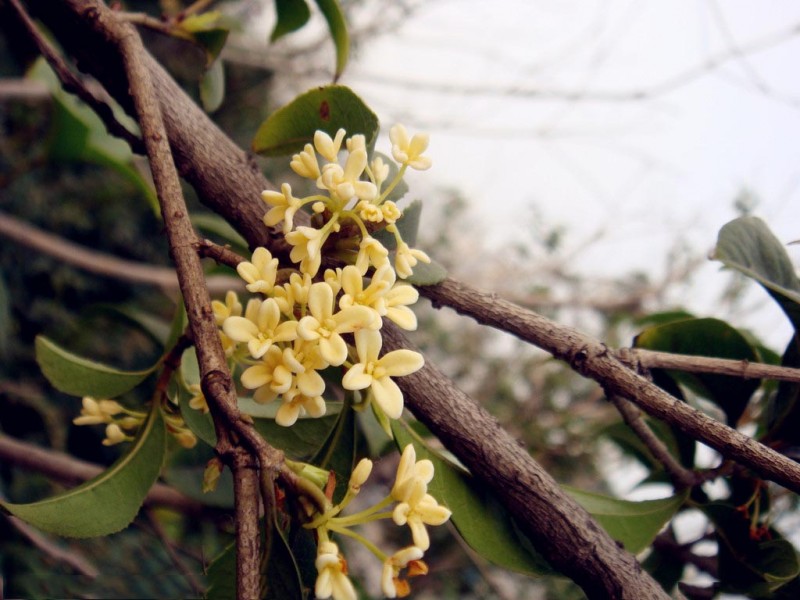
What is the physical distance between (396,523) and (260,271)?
166mm

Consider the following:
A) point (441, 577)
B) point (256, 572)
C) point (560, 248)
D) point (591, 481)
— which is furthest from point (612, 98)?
point (256, 572)

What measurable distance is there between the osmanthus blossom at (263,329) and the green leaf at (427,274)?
4.5 inches

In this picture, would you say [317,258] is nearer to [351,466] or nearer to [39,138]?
[351,466]

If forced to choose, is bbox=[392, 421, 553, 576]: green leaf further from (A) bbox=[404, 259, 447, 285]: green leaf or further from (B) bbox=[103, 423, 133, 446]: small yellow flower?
(B) bbox=[103, 423, 133, 446]: small yellow flower

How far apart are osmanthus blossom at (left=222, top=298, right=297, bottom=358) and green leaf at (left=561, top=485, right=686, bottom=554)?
276 millimetres

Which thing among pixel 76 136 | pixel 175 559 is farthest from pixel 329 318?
pixel 76 136

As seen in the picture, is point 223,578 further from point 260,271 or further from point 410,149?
point 410,149

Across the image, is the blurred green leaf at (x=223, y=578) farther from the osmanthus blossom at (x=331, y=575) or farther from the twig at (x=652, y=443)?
the twig at (x=652, y=443)

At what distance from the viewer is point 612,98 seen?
5.60 ft

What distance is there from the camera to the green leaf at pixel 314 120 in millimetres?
501

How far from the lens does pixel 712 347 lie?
1.90 feet

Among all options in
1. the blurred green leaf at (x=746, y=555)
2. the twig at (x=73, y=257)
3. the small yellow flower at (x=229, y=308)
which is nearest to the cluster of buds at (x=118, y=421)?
the small yellow flower at (x=229, y=308)

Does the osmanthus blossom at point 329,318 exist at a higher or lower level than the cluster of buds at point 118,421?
higher

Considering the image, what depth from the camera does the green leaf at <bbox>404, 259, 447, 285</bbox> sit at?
474mm
